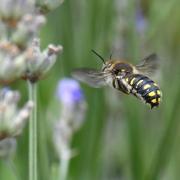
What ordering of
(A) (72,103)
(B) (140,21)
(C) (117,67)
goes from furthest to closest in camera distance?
(B) (140,21), (A) (72,103), (C) (117,67)

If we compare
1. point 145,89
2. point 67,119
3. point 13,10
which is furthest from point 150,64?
point 13,10

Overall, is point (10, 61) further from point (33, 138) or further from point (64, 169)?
point (64, 169)

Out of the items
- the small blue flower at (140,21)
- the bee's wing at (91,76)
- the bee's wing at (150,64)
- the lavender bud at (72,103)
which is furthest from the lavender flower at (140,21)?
the bee's wing at (91,76)

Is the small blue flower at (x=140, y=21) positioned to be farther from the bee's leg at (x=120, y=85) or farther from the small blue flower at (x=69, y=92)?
the bee's leg at (x=120, y=85)

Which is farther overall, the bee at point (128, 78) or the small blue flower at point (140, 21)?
the small blue flower at point (140, 21)

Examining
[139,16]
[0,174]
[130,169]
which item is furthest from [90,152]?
[139,16]

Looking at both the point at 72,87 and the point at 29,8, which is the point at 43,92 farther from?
the point at 29,8
